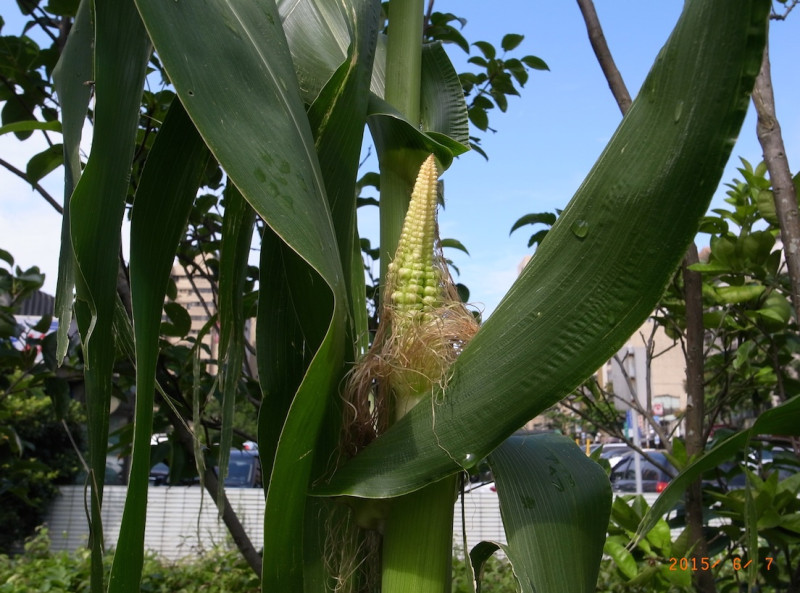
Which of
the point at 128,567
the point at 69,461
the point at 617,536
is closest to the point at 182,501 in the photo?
the point at 69,461

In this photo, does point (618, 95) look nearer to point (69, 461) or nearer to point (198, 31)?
point (198, 31)

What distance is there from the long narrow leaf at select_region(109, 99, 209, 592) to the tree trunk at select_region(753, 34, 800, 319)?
104 cm

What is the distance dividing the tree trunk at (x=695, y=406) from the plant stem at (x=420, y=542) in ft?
3.22

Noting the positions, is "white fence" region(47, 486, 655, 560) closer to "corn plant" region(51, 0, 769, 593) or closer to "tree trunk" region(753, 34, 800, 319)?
"tree trunk" region(753, 34, 800, 319)

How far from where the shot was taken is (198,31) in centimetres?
47

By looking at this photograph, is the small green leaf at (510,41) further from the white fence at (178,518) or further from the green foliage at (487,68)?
the white fence at (178,518)

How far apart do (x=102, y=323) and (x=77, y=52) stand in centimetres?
27

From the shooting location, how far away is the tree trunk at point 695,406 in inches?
53.9

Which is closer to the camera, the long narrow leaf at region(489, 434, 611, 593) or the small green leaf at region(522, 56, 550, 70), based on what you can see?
the long narrow leaf at region(489, 434, 611, 593)

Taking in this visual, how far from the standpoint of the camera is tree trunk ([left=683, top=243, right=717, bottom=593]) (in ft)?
4.49

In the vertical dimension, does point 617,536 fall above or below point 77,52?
below

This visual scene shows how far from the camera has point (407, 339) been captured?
1.97ft

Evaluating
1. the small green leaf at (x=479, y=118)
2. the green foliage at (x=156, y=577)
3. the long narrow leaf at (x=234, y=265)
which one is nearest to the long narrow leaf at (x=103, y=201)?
the long narrow leaf at (x=234, y=265)

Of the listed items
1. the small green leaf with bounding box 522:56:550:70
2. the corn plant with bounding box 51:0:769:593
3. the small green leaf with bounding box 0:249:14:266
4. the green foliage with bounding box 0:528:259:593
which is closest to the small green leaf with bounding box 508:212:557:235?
the small green leaf with bounding box 522:56:550:70
